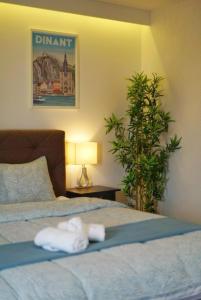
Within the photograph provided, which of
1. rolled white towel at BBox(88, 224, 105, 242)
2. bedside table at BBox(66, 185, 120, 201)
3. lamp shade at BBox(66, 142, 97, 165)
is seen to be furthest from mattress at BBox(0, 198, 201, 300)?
lamp shade at BBox(66, 142, 97, 165)

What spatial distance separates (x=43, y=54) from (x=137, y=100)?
3.75 feet

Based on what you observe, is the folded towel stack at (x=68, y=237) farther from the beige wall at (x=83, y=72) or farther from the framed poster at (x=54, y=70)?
the framed poster at (x=54, y=70)

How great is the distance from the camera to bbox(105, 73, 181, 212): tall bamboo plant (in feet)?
16.1

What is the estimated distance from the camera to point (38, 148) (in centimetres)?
447

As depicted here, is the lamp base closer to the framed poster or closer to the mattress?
the framed poster

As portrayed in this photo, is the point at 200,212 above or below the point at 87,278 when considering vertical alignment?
below

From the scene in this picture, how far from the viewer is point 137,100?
16.2 ft

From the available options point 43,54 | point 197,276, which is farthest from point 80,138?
point 197,276

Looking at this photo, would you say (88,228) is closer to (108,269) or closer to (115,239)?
(115,239)

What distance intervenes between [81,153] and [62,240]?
250 centimetres

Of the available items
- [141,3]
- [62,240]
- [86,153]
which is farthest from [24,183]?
[141,3]

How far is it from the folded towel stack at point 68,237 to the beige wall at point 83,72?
2.25 m

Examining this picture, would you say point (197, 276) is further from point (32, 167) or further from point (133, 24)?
point (133, 24)

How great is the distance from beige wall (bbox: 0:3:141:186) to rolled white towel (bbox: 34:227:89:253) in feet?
7.50
